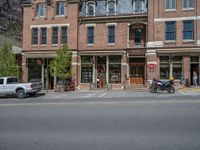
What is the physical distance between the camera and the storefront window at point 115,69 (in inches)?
1299

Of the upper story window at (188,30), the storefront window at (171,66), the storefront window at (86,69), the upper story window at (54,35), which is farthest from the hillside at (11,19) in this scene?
the upper story window at (188,30)

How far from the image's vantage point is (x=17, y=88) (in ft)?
83.4

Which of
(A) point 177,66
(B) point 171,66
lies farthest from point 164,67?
(A) point 177,66

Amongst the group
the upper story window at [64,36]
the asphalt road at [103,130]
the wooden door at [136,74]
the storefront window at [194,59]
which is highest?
the upper story window at [64,36]

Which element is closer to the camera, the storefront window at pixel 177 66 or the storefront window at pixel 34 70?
the storefront window at pixel 177 66

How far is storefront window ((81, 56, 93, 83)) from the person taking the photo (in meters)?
33.9

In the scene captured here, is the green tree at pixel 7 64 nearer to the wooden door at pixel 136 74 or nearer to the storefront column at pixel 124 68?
the storefront column at pixel 124 68

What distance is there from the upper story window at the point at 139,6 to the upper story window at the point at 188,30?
16.4ft

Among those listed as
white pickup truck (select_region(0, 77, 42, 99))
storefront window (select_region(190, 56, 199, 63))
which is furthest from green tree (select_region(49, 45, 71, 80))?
storefront window (select_region(190, 56, 199, 63))

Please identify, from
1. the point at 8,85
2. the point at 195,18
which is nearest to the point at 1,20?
the point at 8,85

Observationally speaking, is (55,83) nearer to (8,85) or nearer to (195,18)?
(8,85)

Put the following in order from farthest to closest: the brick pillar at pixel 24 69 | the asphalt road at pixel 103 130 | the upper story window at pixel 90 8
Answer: the brick pillar at pixel 24 69 → the upper story window at pixel 90 8 → the asphalt road at pixel 103 130

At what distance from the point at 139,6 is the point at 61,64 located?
10993mm

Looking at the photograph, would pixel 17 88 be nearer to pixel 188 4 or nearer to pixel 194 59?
pixel 194 59
